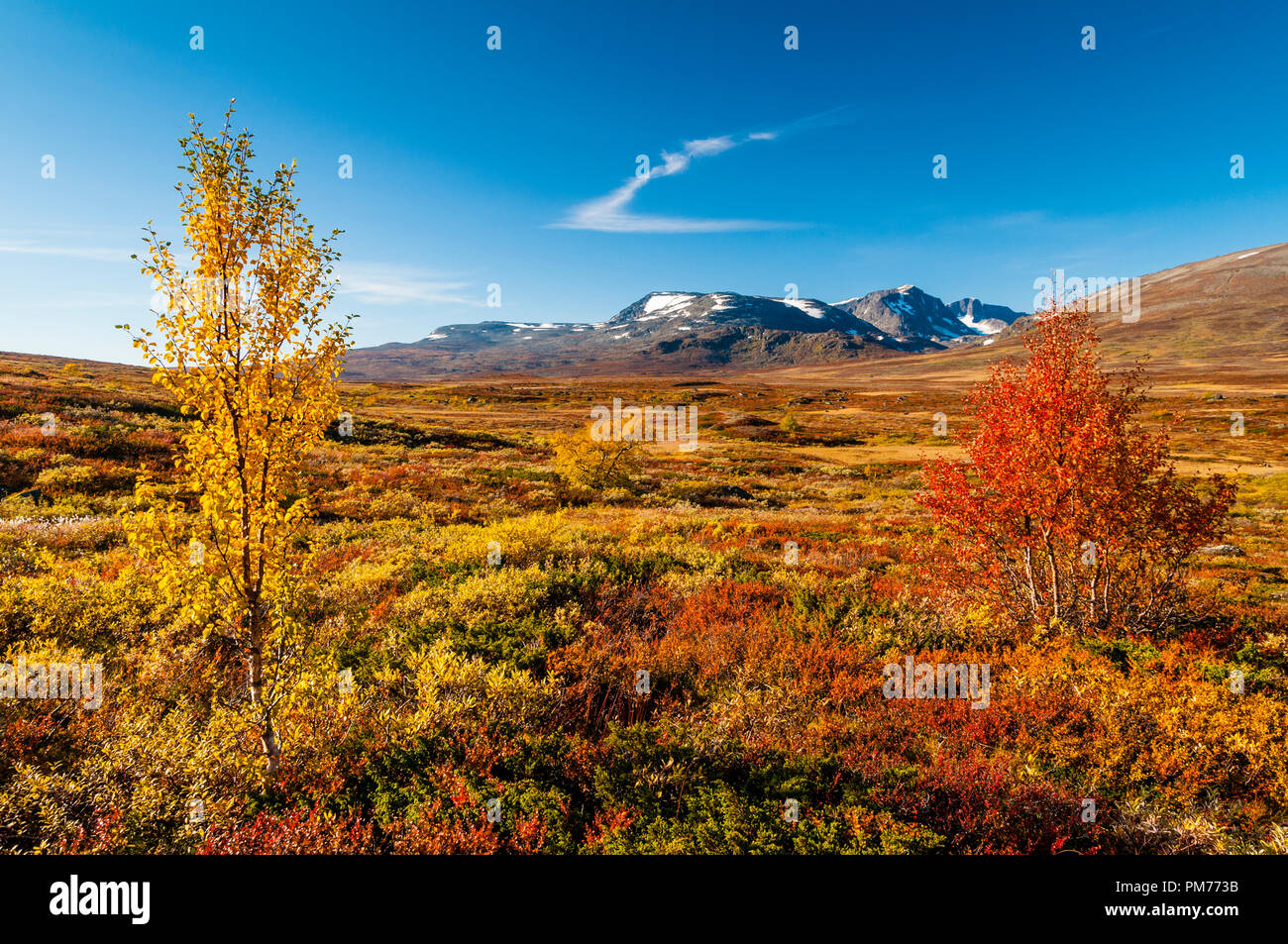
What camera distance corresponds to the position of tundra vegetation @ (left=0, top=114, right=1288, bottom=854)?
16.4ft

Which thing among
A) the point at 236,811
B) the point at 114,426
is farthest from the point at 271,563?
the point at 114,426

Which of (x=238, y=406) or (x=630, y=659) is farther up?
(x=238, y=406)

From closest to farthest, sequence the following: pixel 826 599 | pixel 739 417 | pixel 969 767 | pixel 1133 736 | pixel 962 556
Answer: pixel 969 767
pixel 1133 736
pixel 826 599
pixel 962 556
pixel 739 417

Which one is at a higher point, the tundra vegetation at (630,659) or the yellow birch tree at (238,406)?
the yellow birch tree at (238,406)

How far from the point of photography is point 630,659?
867cm

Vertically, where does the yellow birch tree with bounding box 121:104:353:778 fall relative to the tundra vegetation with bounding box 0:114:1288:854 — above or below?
above

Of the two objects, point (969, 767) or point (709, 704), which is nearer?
point (969, 767)

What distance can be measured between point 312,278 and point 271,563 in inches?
116

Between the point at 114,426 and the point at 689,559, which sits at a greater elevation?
the point at 114,426

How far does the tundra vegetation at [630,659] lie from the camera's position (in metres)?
4.99

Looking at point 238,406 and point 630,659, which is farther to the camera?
point 630,659
